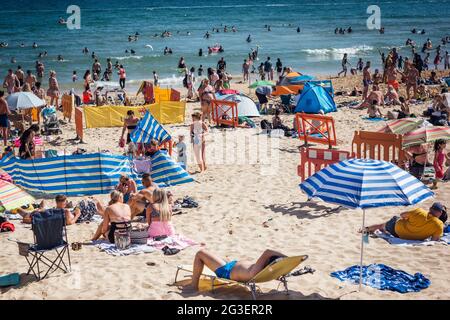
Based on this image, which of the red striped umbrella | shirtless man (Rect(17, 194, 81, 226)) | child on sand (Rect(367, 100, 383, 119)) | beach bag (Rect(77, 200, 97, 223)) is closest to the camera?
shirtless man (Rect(17, 194, 81, 226))

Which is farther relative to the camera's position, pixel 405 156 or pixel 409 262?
pixel 405 156

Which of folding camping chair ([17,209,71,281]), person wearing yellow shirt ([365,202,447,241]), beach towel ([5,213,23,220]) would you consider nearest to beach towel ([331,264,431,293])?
person wearing yellow shirt ([365,202,447,241])

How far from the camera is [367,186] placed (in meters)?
6.91

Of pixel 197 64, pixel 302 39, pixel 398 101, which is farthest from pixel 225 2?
pixel 398 101

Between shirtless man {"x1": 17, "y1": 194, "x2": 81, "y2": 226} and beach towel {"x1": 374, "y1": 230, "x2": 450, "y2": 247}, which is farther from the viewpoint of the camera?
shirtless man {"x1": 17, "y1": 194, "x2": 81, "y2": 226}

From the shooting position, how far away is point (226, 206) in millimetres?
10398

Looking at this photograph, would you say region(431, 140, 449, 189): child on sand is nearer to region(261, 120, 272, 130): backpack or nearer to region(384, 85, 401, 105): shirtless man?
region(261, 120, 272, 130): backpack

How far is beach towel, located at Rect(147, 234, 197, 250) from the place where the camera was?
27.4 ft

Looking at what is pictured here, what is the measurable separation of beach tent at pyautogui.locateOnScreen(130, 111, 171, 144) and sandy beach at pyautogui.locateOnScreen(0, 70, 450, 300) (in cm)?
111

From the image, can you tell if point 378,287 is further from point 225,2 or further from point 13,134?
point 225,2

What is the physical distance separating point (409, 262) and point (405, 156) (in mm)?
4443

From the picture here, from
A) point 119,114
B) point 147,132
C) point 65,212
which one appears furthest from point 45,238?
point 119,114

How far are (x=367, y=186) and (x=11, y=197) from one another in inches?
191

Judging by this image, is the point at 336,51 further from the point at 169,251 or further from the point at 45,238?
the point at 45,238
